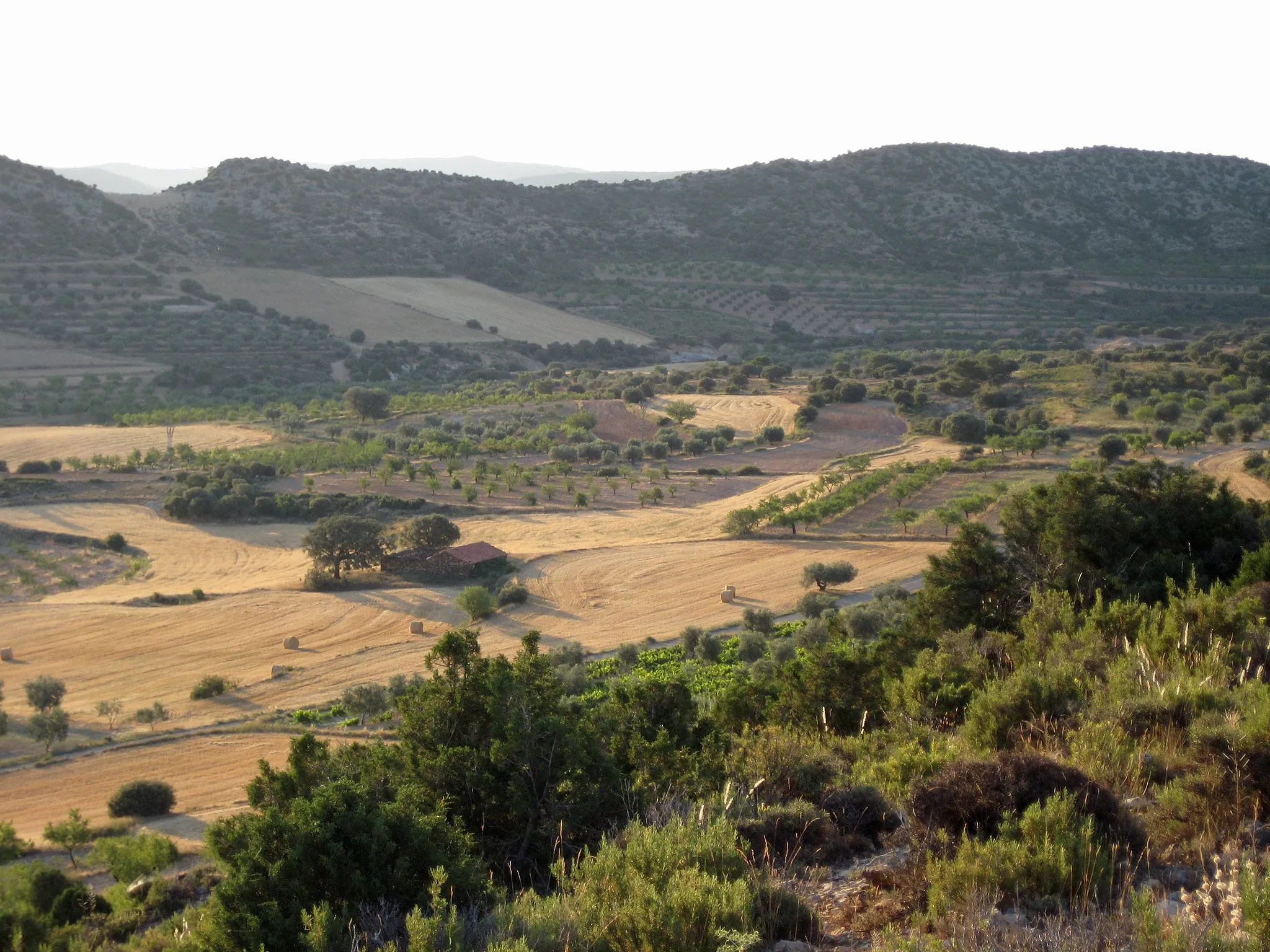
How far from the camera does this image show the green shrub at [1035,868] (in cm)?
509

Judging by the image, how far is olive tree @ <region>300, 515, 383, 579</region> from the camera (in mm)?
30969

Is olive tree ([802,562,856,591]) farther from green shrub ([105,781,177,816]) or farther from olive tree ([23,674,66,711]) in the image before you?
olive tree ([23,674,66,711])

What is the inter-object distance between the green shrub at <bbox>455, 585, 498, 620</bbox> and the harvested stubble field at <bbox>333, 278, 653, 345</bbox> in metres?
56.5

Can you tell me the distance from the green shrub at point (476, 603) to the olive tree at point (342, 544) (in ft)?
16.6

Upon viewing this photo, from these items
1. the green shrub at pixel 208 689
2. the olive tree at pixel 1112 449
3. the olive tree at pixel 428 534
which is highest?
the olive tree at pixel 1112 449

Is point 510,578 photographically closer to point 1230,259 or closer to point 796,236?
point 796,236

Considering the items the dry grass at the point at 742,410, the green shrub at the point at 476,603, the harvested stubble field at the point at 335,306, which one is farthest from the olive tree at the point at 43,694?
the harvested stubble field at the point at 335,306

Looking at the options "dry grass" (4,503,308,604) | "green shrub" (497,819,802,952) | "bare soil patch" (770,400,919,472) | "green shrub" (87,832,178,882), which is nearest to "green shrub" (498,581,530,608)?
"dry grass" (4,503,308,604)

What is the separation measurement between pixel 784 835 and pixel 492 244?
101100 mm

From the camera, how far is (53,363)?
65.6 metres

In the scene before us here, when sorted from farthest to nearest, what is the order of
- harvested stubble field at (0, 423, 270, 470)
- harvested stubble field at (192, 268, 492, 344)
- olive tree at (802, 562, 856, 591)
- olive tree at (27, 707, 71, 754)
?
harvested stubble field at (192, 268, 492, 344)
harvested stubble field at (0, 423, 270, 470)
olive tree at (802, 562, 856, 591)
olive tree at (27, 707, 71, 754)

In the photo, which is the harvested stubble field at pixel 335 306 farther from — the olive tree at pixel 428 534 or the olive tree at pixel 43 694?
the olive tree at pixel 43 694

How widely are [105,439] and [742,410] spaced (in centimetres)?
3063

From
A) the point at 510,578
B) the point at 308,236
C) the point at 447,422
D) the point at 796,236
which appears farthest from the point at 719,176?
the point at 510,578
